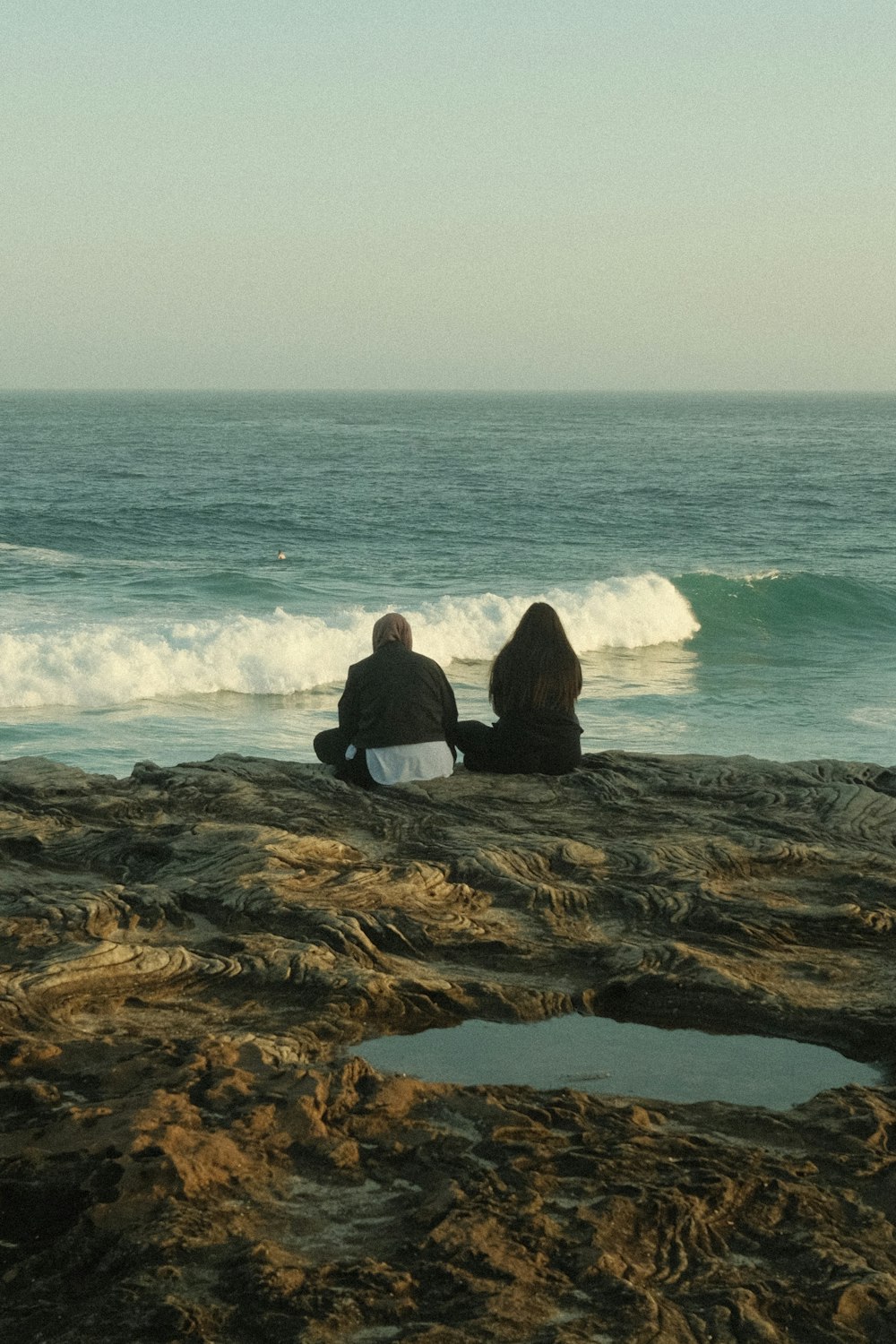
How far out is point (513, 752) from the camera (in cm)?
757

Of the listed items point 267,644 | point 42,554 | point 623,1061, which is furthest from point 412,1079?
point 42,554

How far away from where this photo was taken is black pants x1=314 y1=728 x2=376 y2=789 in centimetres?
736

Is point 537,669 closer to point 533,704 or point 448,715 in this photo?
point 533,704

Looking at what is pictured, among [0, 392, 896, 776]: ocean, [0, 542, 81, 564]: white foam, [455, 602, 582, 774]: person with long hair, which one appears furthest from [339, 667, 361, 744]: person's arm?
[0, 542, 81, 564]: white foam

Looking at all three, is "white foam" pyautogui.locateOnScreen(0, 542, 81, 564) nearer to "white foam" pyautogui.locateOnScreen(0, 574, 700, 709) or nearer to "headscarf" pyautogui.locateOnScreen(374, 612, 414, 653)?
"white foam" pyautogui.locateOnScreen(0, 574, 700, 709)

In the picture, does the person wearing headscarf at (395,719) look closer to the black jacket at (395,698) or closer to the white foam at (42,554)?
the black jacket at (395,698)

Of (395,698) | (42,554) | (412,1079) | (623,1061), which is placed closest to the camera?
(412,1079)

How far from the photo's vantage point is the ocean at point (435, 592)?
15.6m

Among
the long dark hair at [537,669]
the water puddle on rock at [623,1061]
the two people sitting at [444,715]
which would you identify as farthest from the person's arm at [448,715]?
the water puddle on rock at [623,1061]

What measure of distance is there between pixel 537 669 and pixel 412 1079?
3821mm

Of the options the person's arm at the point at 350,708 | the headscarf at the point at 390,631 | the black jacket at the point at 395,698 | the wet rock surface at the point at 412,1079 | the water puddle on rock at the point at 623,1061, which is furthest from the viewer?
the headscarf at the point at 390,631

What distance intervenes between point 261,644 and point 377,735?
11.0m

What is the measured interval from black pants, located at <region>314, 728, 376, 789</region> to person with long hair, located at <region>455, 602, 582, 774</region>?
0.64 m

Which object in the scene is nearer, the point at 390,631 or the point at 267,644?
the point at 390,631
